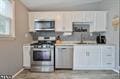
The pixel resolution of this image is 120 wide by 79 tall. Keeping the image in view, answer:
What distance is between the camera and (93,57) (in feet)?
19.2

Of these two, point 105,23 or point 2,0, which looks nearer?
point 2,0

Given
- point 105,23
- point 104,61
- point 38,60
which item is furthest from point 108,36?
point 38,60

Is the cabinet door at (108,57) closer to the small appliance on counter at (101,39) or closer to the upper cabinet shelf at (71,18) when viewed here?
the small appliance on counter at (101,39)

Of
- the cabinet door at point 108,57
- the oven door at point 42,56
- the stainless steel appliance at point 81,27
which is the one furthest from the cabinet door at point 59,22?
the cabinet door at point 108,57

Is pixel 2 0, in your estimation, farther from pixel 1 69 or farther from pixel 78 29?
pixel 78 29

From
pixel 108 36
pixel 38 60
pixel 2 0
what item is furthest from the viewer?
pixel 108 36

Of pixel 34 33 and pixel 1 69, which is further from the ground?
pixel 34 33

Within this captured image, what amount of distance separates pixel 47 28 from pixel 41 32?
1.68 ft

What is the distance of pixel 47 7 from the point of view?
6637mm

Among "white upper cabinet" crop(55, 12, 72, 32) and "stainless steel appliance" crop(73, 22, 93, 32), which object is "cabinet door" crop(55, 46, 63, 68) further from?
"stainless steel appliance" crop(73, 22, 93, 32)

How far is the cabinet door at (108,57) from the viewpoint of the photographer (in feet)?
19.1

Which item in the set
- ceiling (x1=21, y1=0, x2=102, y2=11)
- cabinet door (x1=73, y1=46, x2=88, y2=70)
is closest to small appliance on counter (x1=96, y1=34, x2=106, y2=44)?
cabinet door (x1=73, y1=46, x2=88, y2=70)

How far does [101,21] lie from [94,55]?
4.30 feet

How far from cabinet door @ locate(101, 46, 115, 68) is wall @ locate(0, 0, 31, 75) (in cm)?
267
